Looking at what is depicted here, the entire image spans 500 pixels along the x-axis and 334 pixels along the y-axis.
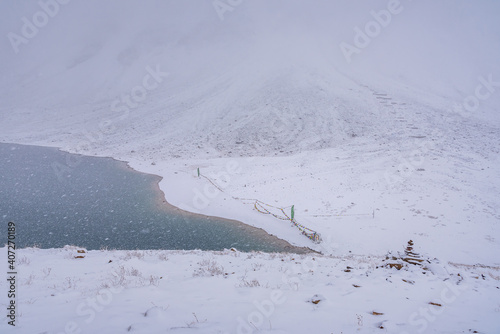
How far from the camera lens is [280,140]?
40.8 m

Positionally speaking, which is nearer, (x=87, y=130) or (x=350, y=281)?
(x=350, y=281)

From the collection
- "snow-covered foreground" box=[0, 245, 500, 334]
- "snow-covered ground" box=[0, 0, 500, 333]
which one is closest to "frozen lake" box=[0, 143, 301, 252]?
"snow-covered ground" box=[0, 0, 500, 333]

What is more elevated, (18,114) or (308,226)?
(18,114)

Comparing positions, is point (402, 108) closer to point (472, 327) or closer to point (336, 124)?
point (336, 124)

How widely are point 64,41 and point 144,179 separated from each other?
313 ft

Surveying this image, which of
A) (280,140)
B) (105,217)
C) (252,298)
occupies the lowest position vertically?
(105,217)

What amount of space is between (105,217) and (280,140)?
87.0 feet

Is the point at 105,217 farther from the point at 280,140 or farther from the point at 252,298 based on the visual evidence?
the point at 280,140

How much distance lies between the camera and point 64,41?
96.0 meters

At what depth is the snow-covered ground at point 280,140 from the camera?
20.2ft

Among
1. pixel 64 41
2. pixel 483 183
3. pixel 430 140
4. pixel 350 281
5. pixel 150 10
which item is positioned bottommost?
pixel 350 281

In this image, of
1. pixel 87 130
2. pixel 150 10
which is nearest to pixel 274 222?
pixel 87 130

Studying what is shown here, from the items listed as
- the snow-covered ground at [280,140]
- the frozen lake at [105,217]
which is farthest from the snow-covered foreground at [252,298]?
the frozen lake at [105,217]

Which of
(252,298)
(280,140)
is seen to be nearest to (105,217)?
(252,298)
